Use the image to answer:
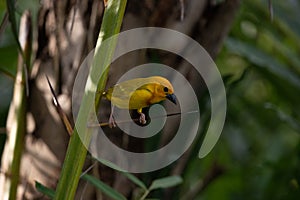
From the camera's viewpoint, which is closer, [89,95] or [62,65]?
[89,95]

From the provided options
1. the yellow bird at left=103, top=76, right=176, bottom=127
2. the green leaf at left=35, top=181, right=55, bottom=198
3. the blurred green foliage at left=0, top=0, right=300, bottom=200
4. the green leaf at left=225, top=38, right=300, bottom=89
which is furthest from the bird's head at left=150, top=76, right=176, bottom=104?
the green leaf at left=225, top=38, right=300, bottom=89

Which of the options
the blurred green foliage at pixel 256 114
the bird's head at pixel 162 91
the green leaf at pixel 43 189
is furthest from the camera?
the blurred green foliage at pixel 256 114

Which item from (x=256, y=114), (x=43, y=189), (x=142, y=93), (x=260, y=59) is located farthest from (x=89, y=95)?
(x=256, y=114)

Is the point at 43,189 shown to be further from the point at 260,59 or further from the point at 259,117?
the point at 259,117

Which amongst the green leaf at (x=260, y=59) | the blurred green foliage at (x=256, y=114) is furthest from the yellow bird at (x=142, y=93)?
the green leaf at (x=260, y=59)

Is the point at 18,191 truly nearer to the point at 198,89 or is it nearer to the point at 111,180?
the point at 111,180

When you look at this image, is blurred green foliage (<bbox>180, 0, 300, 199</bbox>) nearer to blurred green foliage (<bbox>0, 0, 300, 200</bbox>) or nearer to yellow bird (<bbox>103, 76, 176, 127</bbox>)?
blurred green foliage (<bbox>0, 0, 300, 200</bbox>)

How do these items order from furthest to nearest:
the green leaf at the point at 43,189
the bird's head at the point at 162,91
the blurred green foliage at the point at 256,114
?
1. the blurred green foliage at the point at 256,114
2. the green leaf at the point at 43,189
3. the bird's head at the point at 162,91

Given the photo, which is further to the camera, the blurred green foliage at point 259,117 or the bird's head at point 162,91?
the blurred green foliage at point 259,117

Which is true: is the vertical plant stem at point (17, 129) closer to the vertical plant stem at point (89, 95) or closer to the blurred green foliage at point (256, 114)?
the blurred green foliage at point (256, 114)
